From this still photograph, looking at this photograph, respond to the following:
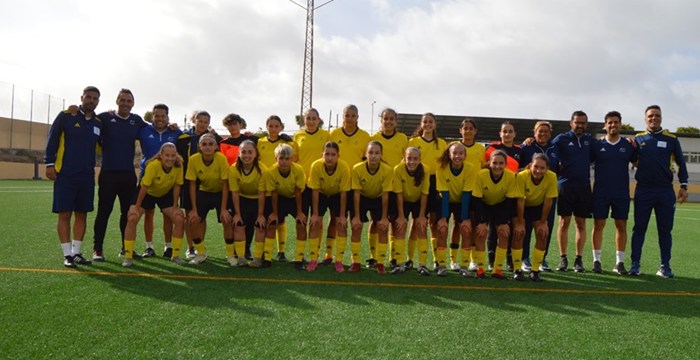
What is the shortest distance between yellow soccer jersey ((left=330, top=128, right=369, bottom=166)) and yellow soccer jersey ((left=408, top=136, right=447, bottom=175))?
23.0 inches

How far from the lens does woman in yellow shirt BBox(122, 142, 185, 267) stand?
5266 mm

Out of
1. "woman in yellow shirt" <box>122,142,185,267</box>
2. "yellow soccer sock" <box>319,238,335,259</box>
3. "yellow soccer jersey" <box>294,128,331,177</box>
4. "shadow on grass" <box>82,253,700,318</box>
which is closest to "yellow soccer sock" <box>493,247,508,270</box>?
"shadow on grass" <box>82,253,700,318</box>

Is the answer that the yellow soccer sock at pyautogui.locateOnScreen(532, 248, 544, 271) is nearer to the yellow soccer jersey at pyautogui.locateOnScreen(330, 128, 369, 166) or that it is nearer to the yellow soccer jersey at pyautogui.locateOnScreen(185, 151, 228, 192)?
the yellow soccer jersey at pyautogui.locateOnScreen(330, 128, 369, 166)

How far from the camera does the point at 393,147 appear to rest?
223 inches

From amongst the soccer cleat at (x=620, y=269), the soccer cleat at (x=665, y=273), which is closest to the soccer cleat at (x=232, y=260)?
the soccer cleat at (x=620, y=269)

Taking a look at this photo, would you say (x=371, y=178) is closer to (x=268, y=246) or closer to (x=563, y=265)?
(x=268, y=246)

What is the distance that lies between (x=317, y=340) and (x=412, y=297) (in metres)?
1.37

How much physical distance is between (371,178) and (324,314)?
1988 mm

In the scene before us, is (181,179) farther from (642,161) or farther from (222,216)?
(642,161)

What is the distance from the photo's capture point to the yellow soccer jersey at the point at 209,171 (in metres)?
5.48

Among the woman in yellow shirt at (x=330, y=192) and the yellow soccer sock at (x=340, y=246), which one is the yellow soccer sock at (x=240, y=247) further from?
the yellow soccer sock at (x=340, y=246)

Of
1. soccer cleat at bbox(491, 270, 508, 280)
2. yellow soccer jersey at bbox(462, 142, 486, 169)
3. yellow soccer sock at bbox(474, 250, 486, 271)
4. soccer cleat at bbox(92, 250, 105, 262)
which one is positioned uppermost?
yellow soccer jersey at bbox(462, 142, 486, 169)

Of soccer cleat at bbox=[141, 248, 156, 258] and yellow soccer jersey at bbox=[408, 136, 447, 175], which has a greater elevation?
yellow soccer jersey at bbox=[408, 136, 447, 175]

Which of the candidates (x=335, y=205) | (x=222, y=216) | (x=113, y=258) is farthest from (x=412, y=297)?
(x=113, y=258)
